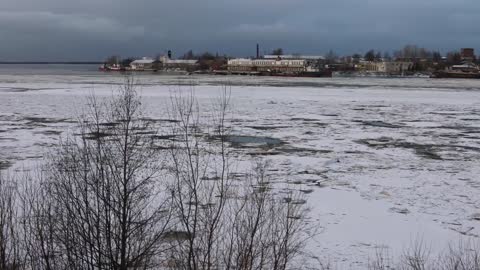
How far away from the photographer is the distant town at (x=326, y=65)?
114 meters

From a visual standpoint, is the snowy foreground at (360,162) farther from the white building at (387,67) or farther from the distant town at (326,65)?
the white building at (387,67)

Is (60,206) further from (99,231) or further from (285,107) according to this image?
(285,107)

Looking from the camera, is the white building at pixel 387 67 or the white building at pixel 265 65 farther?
the white building at pixel 387 67

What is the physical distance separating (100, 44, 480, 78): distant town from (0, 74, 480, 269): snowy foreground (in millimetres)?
75224

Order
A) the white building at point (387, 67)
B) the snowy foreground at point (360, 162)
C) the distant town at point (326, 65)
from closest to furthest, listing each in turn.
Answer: the snowy foreground at point (360, 162)
the distant town at point (326, 65)
the white building at point (387, 67)

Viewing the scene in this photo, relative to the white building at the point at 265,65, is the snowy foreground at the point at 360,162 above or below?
below

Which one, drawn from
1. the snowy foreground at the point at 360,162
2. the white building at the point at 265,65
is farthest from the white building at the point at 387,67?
the snowy foreground at the point at 360,162

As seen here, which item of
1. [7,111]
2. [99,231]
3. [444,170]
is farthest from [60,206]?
[7,111]

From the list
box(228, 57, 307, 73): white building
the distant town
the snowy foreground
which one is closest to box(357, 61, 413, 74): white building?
the distant town

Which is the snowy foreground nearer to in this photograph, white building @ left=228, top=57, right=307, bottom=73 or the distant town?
the distant town

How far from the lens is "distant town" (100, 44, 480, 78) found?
374 feet

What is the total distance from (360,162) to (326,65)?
13963 cm

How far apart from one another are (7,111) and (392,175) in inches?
703

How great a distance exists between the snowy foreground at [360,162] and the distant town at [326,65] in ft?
247
